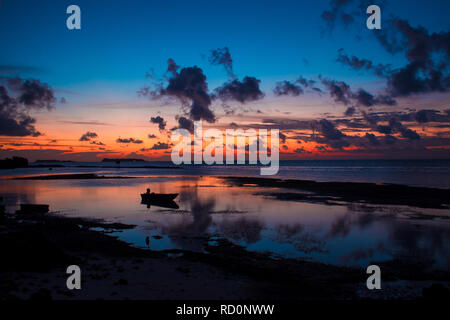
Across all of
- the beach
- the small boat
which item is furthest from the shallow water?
the small boat

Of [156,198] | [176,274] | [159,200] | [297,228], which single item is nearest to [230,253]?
[176,274]

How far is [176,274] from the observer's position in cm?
1395

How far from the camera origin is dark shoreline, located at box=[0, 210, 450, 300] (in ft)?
38.3

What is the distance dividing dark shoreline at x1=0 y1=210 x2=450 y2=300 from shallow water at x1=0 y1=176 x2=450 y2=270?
1794 millimetres

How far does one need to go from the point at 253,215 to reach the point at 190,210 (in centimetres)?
800

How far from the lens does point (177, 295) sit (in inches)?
458

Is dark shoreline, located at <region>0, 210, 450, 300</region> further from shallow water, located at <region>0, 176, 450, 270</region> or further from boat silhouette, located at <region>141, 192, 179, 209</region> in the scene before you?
boat silhouette, located at <region>141, 192, 179, 209</region>

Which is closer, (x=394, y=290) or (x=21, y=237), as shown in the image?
(x=394, y=290)

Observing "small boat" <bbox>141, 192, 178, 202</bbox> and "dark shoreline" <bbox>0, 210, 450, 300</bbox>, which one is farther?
"small boat" <bbox>141, 192, 178, 202</bbox>

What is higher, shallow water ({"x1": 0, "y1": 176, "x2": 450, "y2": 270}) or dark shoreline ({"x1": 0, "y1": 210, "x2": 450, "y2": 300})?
dark shoreline ({"x1": 0, "y1": 210, "x2": 450, "y2": 300})

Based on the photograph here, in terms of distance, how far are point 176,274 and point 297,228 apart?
13.8 meters
